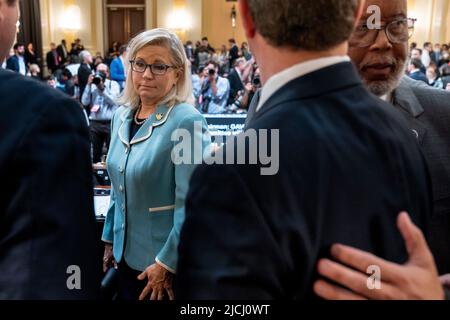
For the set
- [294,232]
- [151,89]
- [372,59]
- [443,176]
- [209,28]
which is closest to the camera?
[294,232]

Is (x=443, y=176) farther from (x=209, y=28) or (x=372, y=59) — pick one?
(x=209, y=28)

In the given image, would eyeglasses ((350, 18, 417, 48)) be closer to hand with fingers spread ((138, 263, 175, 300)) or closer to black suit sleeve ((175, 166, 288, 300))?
black suit sleeve ((175, 166, 288, 300))

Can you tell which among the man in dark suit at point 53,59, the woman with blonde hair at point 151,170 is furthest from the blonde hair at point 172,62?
the man in dark suit at point 53,59

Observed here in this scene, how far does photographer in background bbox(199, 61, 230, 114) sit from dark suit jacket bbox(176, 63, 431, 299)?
7.63 meters

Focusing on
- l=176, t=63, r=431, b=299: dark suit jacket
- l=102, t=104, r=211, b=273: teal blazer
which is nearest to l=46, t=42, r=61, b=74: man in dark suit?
l=102, t=104, r=211, b=273: teal blazer

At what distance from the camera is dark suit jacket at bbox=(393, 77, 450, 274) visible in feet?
4.73

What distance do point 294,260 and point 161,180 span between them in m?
1.20

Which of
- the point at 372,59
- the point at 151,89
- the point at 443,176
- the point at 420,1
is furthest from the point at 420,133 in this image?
the point at 420,1

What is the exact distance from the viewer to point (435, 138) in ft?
4.98

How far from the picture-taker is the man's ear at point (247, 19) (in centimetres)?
88

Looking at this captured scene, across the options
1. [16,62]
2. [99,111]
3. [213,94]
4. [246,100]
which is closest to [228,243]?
[99,111]

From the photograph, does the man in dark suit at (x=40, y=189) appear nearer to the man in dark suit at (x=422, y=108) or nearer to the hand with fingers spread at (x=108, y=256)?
the man in dark suit at (x=422, y=108)

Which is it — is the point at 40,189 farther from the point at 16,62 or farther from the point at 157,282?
the point at 16,62

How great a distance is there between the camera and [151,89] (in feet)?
7.09
